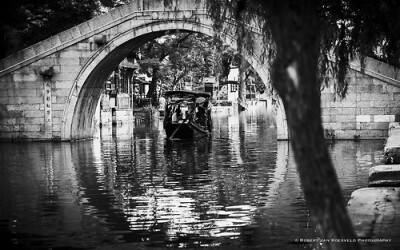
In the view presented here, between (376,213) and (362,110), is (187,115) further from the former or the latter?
(376,213)

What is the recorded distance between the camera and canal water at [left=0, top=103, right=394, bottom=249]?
26.5ft

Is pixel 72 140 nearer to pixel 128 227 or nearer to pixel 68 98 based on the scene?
pixel 68 98

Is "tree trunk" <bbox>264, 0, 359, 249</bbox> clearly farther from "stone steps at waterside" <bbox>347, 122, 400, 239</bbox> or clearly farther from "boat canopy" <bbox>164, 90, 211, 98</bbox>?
"boat canopy" <bbox>164, 90, 211, 98</bbox>

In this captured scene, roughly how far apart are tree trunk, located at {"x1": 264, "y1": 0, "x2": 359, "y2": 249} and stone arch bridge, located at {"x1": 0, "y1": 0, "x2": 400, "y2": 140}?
17.3m

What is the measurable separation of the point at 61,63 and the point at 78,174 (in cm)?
943

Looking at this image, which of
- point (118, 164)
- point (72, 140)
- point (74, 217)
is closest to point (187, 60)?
point (72, 140)

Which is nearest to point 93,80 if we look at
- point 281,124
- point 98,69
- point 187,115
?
point 98,69

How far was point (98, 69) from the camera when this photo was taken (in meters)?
23.7

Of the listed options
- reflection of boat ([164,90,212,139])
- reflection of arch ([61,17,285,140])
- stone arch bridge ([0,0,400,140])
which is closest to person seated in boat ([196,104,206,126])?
reflection of boat ([164,90,212,139])

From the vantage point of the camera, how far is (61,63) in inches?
921

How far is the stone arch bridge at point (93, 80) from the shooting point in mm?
21391

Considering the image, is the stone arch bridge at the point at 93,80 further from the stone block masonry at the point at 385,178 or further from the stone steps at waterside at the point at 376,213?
the stone steps at waterside at the point at 376,213

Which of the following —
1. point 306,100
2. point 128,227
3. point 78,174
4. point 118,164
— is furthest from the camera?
point 118,164

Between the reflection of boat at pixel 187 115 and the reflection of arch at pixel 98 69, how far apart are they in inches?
112
